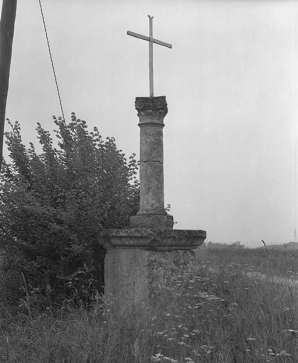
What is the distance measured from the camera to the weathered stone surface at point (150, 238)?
603 centimetres

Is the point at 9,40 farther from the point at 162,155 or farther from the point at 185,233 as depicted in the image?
the point at 185,233

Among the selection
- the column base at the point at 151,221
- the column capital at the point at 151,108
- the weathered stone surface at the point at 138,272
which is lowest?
the weathered stone surface at the point at 138,272

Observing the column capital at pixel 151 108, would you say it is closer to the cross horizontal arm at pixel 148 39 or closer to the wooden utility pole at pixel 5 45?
the cross horizontal arm at pixel 148 39

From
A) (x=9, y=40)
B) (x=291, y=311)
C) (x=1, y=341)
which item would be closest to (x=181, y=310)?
(x=291, y=311)

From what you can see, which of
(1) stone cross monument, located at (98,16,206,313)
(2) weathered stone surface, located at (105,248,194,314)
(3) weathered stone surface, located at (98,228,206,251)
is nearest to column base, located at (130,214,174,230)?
(1) stone cross monument, located at (98,16,206,313)

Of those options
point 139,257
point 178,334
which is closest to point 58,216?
point 139,257

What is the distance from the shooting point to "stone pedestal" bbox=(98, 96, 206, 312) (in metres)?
6.07

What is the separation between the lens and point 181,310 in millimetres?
5266

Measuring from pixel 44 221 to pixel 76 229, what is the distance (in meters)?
0.46

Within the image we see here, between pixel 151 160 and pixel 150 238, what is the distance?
1219 millimetres

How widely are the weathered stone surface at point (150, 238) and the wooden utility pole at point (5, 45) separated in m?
1.75

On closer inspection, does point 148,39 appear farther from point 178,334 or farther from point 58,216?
point 178,334

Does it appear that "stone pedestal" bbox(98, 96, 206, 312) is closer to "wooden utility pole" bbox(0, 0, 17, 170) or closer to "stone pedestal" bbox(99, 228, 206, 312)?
"stone pedestal" bbox(99, 228, 206, 312)

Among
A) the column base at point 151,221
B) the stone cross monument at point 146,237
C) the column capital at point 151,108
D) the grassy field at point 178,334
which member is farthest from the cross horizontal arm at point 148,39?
the grassy field at point 178,334
